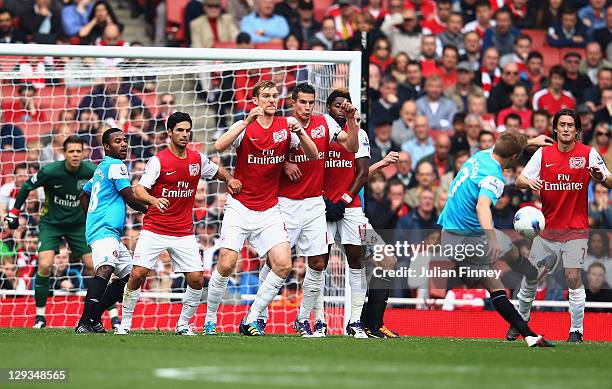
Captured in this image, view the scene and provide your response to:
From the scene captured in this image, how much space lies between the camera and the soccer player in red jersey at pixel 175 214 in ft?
40.8

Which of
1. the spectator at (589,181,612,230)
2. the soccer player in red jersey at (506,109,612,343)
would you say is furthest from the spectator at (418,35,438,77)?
the soccer player in red jersey at (506,109,612,343)

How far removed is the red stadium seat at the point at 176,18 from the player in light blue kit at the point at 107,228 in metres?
7.80

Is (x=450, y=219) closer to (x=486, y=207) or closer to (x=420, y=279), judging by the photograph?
(x=486, y=207)

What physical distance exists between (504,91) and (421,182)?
299 cm

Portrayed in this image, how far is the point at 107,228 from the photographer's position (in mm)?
12797

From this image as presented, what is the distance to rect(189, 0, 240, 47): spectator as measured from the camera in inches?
797

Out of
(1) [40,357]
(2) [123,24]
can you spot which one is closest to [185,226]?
(1) [40,357]

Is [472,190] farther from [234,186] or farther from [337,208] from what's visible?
[234,186]

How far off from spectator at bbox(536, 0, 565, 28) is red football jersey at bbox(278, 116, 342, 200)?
34.7 ft

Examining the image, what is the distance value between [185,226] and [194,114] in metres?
4.48

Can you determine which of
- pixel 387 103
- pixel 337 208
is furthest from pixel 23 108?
pixel 337 208

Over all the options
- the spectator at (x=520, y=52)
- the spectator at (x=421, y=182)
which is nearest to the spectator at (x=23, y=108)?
the spectator at (x=421, y=182)

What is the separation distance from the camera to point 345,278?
14.3 meters

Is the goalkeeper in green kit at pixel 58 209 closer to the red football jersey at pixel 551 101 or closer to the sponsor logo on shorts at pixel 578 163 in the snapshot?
the sponsor logo on shorts at pixel 578 163
